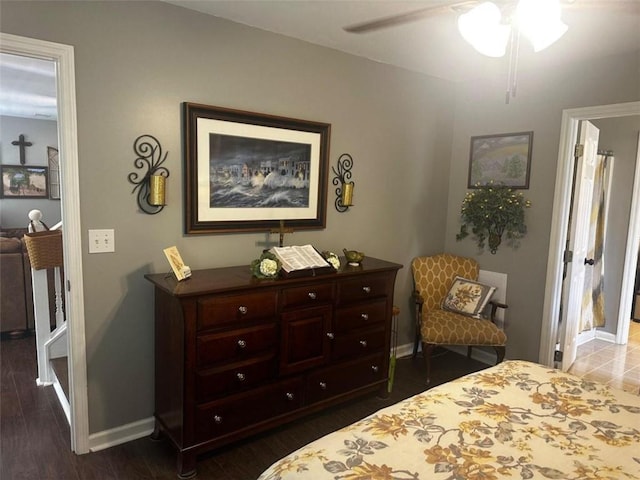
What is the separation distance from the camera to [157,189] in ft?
7.69

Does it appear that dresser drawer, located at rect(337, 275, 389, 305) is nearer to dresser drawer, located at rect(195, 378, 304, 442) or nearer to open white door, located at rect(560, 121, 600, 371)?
dresser drawer, located at rect(195, 378, 304, 442)

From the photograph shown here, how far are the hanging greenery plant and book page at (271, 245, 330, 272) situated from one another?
62.4 inches

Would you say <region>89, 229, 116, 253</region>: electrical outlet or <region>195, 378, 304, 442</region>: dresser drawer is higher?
<region>89, 229, 116, 253</region>: electrical outlet

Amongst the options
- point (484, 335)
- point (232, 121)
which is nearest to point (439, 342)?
point (484, 335)

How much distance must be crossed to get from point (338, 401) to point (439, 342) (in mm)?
986

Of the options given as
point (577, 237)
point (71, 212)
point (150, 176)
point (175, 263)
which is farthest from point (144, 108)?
point (577, 237)

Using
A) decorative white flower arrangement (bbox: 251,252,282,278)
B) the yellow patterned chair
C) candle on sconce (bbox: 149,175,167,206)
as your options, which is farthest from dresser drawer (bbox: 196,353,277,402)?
the yellow patterned chair

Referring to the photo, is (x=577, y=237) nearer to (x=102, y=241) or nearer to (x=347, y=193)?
(x=347, y=193)

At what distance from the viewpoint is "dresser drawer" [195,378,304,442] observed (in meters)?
2.24

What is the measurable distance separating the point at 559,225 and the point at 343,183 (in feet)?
5.52

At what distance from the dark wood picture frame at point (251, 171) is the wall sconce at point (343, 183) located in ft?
0.50

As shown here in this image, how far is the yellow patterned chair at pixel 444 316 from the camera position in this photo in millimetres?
3311

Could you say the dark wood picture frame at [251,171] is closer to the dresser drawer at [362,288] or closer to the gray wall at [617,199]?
the dresser drawer at [362,288]

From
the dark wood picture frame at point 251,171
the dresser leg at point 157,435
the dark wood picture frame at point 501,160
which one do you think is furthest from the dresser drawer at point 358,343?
the dark wood picture frame at point 501,160
